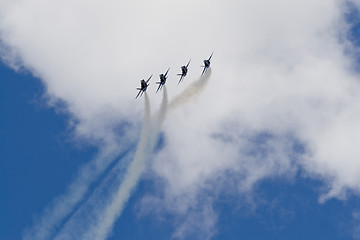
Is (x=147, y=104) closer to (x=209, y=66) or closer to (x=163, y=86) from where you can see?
(x=163, y=86)

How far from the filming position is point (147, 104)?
16825 centimetres

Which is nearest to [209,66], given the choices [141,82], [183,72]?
[183,72]

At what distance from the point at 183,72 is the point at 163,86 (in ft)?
26.7

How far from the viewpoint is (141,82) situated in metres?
170

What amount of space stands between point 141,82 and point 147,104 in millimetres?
7538

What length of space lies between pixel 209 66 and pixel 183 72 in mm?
9185

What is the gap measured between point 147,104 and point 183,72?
15981mm

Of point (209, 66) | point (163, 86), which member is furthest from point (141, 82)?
point (209, 66)

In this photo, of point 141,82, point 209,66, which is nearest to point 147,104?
point 141,82

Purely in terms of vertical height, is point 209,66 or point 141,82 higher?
point 209,66

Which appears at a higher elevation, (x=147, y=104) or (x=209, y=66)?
(x=209, y=66)

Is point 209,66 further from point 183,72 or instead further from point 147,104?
point 147,104

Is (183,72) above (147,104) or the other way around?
above

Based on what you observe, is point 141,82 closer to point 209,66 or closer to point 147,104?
point 147,104
